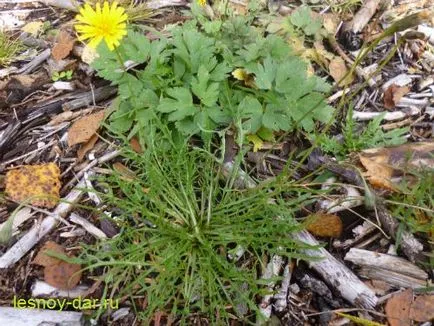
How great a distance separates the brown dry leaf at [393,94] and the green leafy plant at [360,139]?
0.21 metres

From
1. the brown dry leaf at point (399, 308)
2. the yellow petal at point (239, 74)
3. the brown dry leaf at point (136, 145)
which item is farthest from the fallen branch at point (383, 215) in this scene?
the brown dry leaf at point (136, 145)

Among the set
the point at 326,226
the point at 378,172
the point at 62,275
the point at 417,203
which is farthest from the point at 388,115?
the point at 62,275

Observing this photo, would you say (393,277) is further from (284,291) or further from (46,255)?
(46,255)

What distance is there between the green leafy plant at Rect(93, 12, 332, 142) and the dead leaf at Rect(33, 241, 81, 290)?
568mm

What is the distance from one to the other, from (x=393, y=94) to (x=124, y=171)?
125cm

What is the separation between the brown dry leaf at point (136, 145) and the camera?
2.14 metres

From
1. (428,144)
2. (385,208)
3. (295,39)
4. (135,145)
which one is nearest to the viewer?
(385,208)

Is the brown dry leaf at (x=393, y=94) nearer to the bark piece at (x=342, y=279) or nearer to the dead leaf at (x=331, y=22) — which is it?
the dead leaf at (x=331, y=22)

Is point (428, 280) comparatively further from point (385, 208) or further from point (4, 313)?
point (4, 313)

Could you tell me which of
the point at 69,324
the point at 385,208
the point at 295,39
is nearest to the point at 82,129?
the point at 69,324

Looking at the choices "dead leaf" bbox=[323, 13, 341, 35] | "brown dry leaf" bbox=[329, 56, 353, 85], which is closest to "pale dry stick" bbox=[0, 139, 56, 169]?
"brown dry leaf" bbox=[329, 56, 353, 85]

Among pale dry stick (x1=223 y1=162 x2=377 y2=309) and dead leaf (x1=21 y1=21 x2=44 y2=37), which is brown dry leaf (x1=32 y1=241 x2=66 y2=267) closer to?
pale dry stick (x1=223 y1=162 x2=377 y2=309)

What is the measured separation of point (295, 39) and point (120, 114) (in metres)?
0.91

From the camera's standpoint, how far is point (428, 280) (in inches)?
69.9
